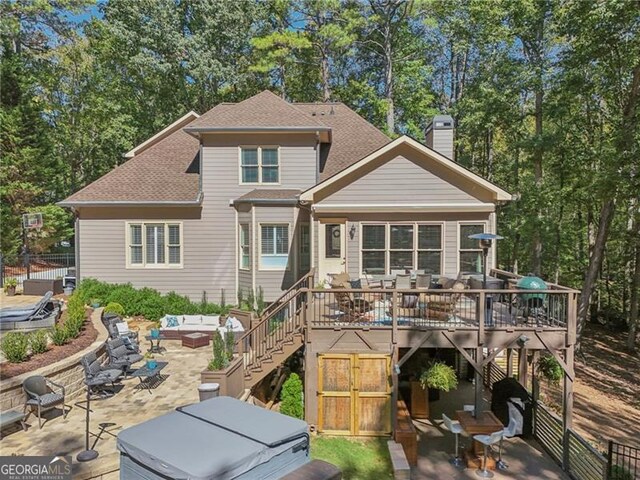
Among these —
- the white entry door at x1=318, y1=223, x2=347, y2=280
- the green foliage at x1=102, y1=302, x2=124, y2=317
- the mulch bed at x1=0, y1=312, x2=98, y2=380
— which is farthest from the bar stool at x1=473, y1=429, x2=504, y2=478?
the green foliage at x1=102, y1=302, x2=124, y2=317

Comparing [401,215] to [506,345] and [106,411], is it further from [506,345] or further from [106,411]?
[106,411]

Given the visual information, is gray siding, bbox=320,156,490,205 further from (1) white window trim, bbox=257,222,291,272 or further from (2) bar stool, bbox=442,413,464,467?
(2) bar stool, bbox=442,413,464,467

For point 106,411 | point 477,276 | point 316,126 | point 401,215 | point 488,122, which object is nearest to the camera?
point 106,411

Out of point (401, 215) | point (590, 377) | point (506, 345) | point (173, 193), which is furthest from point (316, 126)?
point (590, 377)

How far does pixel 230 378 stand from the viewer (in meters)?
8.70

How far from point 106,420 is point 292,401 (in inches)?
153

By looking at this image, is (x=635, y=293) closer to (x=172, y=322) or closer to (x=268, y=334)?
(x=268, y=334)

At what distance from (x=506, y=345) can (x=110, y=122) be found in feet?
97.3

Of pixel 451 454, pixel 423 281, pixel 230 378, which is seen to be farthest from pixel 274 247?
pixel 451 454

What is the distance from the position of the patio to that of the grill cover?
764 centimetres

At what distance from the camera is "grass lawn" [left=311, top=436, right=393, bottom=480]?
8.06 meters

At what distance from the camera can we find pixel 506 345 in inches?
361

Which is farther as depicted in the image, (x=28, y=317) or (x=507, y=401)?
(x=28, y=317)

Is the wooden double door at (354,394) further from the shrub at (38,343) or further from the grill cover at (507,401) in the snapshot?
the shrub at (38,343)
